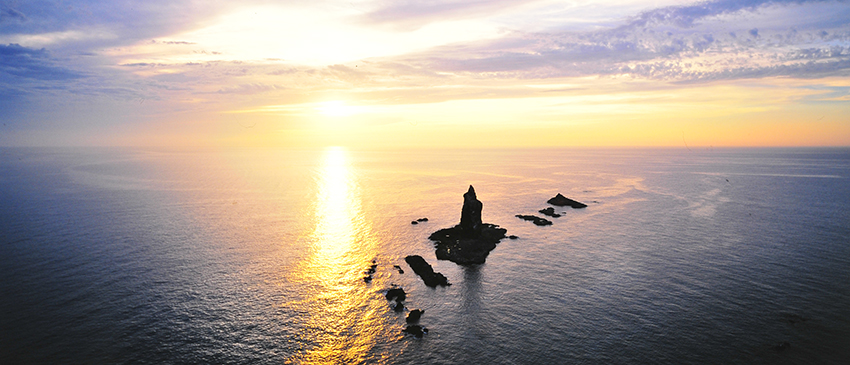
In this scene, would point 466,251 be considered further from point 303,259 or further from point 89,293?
point 89,293

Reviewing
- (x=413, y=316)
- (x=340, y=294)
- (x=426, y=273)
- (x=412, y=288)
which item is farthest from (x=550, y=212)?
(x=413, y=316)

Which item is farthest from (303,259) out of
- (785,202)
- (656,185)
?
(656,185)

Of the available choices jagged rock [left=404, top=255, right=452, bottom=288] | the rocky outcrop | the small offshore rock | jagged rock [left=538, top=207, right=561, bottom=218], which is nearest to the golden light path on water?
the small offshore rock

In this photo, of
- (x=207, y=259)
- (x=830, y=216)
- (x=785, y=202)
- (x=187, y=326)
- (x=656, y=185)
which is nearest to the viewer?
(x=187, y=326)

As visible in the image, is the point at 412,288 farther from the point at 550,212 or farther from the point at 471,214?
the point at 550,212

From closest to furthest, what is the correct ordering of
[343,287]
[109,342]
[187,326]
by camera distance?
[109,342]
[187,326]
[343,287]

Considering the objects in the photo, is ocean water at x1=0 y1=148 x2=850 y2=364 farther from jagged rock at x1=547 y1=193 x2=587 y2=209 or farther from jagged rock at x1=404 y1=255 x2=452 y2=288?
jagged rock at x1=547 y1=193 x2=587 y2=209
